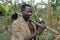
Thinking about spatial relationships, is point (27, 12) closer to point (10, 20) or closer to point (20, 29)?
point (20, 29)

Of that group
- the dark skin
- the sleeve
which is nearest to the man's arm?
the dark skin

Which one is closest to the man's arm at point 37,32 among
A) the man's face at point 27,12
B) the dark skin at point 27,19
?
the dark skin at point 27,19

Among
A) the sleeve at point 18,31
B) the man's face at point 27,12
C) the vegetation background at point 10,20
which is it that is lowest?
the vegetation background at point 10,20

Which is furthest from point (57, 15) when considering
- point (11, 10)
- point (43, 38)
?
point (43, 38)

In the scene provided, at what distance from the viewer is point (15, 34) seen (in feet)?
10.8

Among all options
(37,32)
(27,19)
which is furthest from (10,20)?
(37,32)

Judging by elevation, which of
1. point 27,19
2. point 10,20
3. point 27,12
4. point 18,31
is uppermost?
point 27,12

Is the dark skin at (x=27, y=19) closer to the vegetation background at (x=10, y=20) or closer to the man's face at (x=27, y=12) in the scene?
the man's face at (x=27, y=12)

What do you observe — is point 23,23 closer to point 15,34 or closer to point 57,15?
point 15,34

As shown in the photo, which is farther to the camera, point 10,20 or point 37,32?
point 10,20

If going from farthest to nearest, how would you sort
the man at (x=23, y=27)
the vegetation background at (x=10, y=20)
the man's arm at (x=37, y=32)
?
the vegetation background at (x=10, y=20)
the man at (x=23, y=27)
the man's arm at (x=37, y=32)

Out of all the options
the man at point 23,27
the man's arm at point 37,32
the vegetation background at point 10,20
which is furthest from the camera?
the vegetation background at point 10,20

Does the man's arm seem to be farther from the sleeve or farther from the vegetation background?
the vegetation background

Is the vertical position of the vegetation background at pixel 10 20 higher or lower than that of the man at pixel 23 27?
lower
